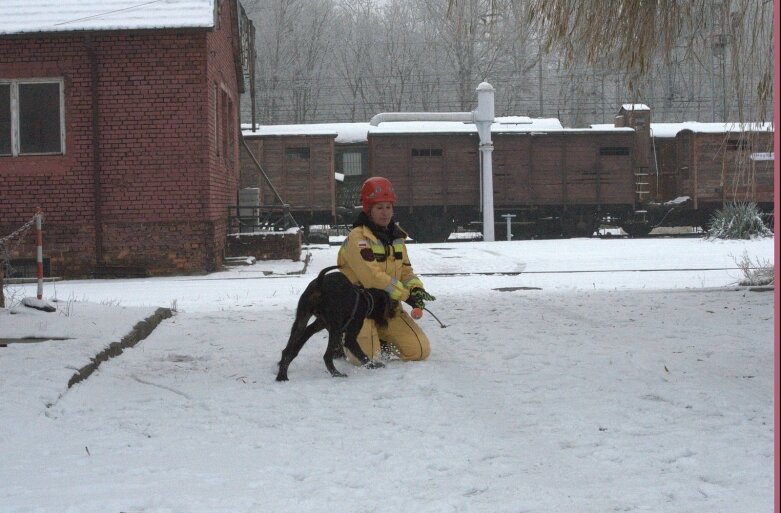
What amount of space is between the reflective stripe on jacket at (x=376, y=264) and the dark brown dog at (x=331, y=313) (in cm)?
13

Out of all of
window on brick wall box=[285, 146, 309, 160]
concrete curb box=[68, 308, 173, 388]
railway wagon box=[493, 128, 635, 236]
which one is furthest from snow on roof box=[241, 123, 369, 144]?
concrete curb box=[68, 308, 173, 388]

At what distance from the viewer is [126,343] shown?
684cm

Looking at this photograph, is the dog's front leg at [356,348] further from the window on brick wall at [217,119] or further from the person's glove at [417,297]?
the window on brick wall at [217,119]

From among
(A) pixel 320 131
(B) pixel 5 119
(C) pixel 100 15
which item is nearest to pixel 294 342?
(C) pixel 100 15

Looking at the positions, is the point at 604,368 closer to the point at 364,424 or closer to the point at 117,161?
the point at 364,424

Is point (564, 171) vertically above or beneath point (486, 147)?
beneath

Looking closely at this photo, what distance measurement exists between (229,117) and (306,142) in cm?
765

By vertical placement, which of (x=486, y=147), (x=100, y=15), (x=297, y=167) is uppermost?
(x=100, y=15)

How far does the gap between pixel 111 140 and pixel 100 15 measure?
1.95 meters

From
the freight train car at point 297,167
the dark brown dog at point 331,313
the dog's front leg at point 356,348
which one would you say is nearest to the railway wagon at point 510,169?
the freight train car at point 297,167

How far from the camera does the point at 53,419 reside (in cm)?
453

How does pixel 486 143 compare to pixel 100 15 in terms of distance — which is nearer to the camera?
pixel 100 15

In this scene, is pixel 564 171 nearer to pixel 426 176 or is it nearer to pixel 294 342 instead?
pixel 426 176

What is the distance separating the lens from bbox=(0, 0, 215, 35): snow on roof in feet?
44.9
